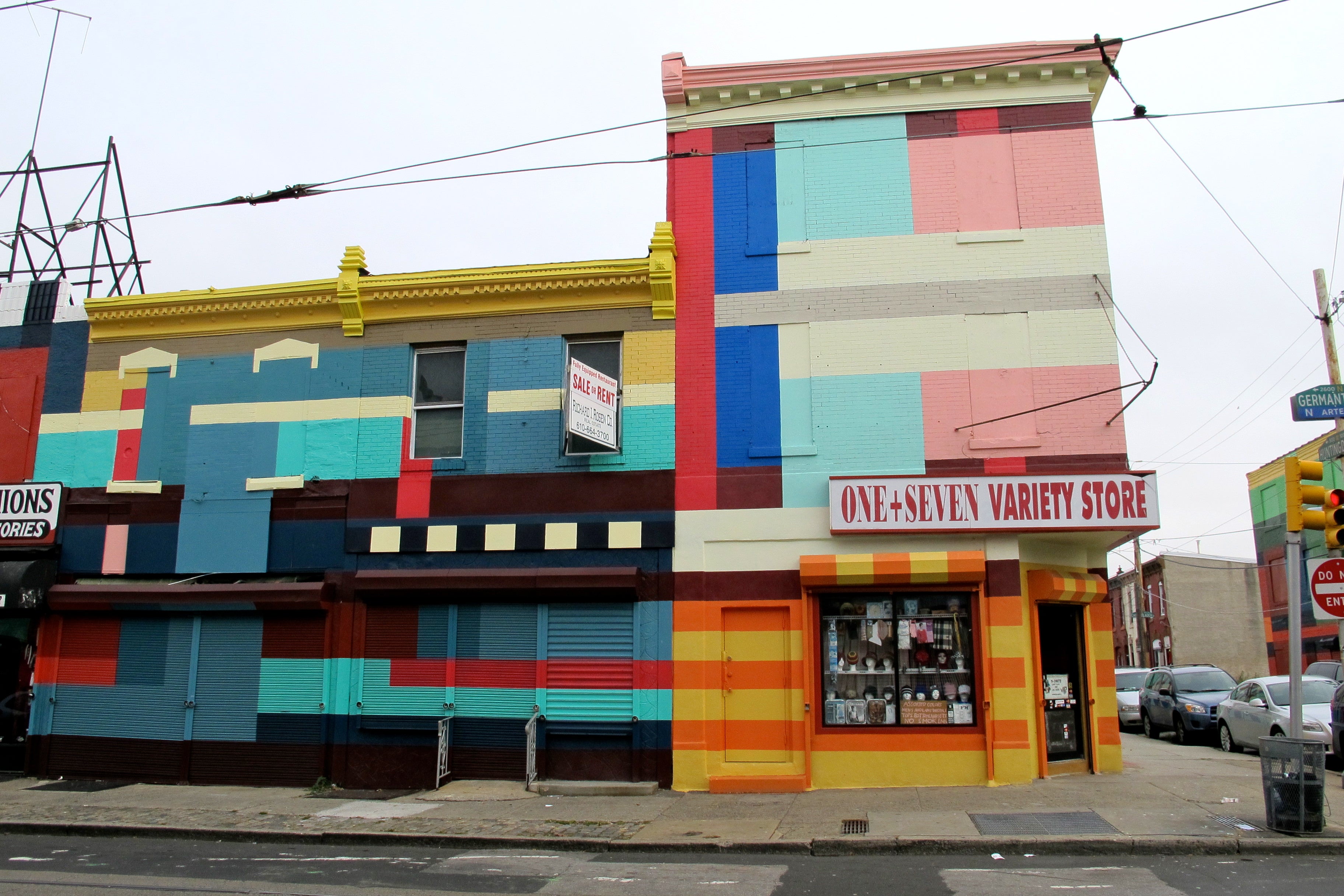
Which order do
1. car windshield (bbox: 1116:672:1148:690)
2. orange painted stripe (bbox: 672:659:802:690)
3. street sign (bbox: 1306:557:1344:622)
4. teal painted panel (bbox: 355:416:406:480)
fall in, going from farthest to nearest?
car windshield (bbox: 1116:672:1148:690) → teal painted panel (bbox: 355:416:406:480) → orange painted stripe (bbox: 672:659:802:690) → street sign (bbox: 1306:557:1344:622)

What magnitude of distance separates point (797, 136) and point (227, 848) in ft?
40.7

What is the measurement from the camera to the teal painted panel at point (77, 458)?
1608 centimetres

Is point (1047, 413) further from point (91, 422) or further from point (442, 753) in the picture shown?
point (91, 422)

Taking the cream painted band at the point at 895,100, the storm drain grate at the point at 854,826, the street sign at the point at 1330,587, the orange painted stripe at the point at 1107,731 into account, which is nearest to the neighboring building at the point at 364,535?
the cream painted band at the point at 895,100

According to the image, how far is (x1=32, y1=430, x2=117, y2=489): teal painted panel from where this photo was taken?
16.1 meters

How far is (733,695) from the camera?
13.7 m

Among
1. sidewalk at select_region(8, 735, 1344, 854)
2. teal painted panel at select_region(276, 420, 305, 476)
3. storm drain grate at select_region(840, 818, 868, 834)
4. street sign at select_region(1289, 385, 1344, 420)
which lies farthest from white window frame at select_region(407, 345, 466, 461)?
street sign at select_region(1289, 385, 1344, 420)

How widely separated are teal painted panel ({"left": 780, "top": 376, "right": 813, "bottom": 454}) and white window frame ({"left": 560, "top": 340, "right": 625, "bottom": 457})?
2.37 m

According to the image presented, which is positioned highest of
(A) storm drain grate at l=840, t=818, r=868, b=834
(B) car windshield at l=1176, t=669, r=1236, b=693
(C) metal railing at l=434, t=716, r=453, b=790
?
(B) car windshield at l=1176, t=669, r=1236, b=693

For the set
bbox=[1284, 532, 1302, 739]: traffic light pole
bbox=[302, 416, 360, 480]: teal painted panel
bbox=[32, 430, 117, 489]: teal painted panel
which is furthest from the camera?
bbox=[32, 430, 117, 489]: teal painted panel

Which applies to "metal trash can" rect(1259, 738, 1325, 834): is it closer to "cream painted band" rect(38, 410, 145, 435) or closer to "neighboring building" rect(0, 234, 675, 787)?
"neighboring building" rect(0, 234, 675, 787)

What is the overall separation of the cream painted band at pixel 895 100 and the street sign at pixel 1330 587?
7.57m

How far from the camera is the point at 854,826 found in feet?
35.1

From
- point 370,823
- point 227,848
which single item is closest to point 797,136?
point 370,823
